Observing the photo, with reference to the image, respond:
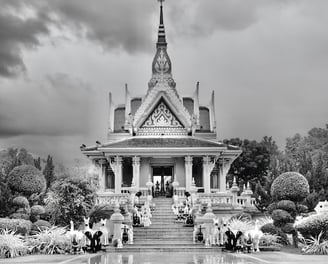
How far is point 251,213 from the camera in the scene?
30.5 m

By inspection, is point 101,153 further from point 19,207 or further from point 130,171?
point 19,207

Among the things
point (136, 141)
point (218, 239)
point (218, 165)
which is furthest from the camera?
point (218, 165)

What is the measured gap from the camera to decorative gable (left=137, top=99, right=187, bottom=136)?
129 ft

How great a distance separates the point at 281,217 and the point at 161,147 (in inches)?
534

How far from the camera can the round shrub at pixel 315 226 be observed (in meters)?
20.2

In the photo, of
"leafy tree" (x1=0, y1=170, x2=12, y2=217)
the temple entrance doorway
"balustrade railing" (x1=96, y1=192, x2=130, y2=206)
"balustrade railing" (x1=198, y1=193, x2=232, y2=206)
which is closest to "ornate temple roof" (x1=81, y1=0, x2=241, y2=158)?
the temple entrance doorway

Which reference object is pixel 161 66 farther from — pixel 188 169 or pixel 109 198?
pixel 109 198

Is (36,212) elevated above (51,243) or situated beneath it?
elevated above

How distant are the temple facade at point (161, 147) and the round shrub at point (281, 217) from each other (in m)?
11.3

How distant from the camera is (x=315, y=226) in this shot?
20250mm

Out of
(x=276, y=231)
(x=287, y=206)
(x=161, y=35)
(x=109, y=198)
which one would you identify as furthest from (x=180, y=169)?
(x=276, y=231)

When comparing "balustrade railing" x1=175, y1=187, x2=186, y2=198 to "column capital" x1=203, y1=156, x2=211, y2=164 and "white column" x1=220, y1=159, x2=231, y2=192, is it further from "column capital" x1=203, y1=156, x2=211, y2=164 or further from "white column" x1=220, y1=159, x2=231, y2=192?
"white column" x1=220, y1=159, x2=231, y2=192

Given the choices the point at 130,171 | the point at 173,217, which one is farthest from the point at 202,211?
the point at 130,171

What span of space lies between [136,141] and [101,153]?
2951 mm
